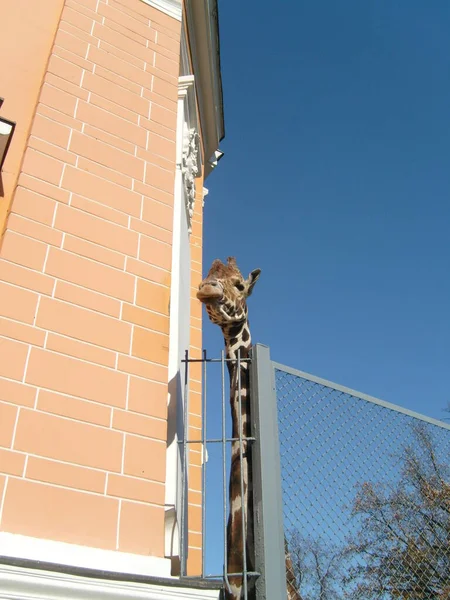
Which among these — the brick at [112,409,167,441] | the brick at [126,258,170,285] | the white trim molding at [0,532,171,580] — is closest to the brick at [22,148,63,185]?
the brick at [126,258,170,285]

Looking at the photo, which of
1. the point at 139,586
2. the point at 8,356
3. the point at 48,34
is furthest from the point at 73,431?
the point at 48,34

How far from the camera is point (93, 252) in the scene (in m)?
4.05

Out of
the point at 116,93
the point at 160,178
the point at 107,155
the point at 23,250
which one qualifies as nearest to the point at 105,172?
the point at 107,155

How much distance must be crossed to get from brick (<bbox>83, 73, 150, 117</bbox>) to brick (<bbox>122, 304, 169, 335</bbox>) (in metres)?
2.00

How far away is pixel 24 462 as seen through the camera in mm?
3078

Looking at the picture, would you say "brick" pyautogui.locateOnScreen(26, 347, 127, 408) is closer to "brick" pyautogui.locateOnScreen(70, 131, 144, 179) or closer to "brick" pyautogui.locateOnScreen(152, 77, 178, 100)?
"brick" pyautogui.locateOnScreen(70, 131, 144, 179)

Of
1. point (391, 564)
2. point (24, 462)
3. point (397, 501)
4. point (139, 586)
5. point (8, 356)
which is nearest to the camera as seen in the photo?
point (139, 586)

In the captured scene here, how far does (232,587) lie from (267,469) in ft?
2.23

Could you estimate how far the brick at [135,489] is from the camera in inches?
130

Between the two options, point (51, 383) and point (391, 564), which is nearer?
point (51, 383)

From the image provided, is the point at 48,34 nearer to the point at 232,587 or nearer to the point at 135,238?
the point at 135,238

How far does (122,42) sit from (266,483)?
4.28 metres

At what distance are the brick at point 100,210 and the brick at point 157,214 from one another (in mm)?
200

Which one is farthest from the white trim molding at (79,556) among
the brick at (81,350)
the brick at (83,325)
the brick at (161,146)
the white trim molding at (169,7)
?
the white trim molding at (169,7)
